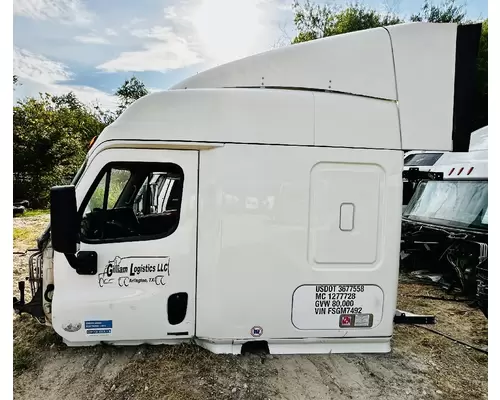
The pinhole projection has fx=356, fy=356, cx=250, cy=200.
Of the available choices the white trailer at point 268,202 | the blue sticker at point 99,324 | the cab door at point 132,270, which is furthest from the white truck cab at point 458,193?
the blue sticker at point 99,324

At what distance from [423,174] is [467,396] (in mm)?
4937

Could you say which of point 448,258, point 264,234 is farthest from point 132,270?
point 448,258

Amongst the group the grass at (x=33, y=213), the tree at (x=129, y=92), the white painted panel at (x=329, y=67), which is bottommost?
the grass at (x=33, y=213)

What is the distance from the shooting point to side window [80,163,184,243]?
3270 mm

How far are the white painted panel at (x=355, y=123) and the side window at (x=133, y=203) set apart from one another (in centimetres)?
140

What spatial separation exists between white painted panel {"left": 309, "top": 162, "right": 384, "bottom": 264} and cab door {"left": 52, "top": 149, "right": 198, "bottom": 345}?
113 cm

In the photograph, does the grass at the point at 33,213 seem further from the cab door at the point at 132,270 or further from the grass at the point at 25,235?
the cab door at the point at 132,270

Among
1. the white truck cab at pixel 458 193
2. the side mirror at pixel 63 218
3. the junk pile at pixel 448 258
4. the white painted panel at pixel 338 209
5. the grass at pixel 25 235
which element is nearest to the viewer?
the side mirror at pixel 63 218

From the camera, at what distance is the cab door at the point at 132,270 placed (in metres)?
3.18

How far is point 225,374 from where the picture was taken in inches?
130

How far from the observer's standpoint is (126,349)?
360cm

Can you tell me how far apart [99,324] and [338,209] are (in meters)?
2.41

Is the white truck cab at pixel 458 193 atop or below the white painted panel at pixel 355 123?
below

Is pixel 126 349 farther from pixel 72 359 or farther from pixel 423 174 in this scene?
pixel 423 174
